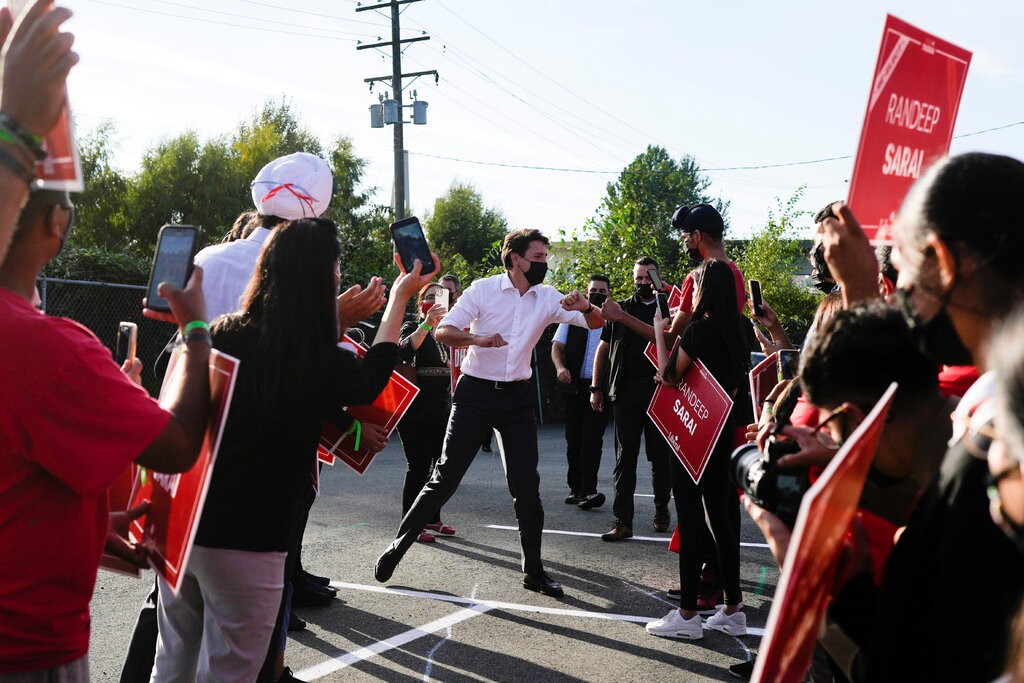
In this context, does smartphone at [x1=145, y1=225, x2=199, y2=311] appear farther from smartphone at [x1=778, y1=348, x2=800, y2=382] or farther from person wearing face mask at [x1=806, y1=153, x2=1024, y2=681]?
smartphone at [x1=778, y1=348, x2=800, y2=382]

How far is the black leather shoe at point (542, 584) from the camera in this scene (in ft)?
18.3

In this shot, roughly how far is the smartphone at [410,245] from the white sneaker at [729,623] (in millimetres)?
2459

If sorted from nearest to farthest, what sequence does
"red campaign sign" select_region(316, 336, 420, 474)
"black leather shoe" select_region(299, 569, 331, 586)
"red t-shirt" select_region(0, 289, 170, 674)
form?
"red t-shirt" select_region(0, 289, 170, 674) → "red campaign sign" select_region(316, 336, 420, 474) → "black leather shoe" select_region(299, 569, 331, 586)

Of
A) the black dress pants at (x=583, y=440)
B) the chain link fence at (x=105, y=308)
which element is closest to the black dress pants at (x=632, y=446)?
the black dress pants at (x=583, y=440)

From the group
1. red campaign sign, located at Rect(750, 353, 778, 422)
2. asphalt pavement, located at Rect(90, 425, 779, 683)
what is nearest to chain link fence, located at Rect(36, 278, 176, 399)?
asphalt pavement, located at Rect(90, 425, 779, 683)

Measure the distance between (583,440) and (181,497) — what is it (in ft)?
21.6

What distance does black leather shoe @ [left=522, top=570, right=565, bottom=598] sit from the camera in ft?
18.3

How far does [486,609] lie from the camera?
529 centimetres

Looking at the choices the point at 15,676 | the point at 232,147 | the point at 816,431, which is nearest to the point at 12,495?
the point at 15,676

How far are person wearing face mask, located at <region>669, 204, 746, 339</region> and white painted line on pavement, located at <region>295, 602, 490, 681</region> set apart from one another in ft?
6.44

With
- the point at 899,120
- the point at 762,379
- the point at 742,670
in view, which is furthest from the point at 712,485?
the point at 899,120

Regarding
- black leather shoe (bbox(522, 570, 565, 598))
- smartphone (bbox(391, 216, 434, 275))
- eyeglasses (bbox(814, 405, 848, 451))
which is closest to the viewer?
eyeglasses (bbox(814, 405, 848, 451))

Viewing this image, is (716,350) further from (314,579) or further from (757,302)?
(314,579)

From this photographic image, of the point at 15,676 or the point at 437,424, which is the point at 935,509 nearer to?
the point at 15,676
